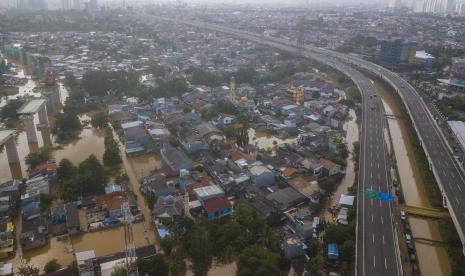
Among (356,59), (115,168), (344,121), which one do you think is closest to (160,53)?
(356,59)

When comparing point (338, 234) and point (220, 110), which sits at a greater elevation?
point (220, 110)

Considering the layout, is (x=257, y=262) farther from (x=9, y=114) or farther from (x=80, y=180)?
(x=9, y=114)

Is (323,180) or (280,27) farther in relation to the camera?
(280,27)

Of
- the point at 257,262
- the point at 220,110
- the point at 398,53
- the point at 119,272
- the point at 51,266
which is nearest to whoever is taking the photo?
the point at 119,272

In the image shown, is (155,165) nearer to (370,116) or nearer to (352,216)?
(352,216)

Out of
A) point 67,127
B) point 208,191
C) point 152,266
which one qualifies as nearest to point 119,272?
point 152,266

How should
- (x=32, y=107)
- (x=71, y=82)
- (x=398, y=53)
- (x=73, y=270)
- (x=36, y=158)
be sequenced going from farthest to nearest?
(x=398, y=53) < (x=71, y=82) < (x=32, y=107) < (x=36, y=158) < (x=73, y=270)

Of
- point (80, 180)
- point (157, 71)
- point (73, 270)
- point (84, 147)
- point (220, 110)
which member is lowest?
point (84, 147)

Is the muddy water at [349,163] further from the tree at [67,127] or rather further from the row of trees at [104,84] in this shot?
the row of trees at [104,84]
